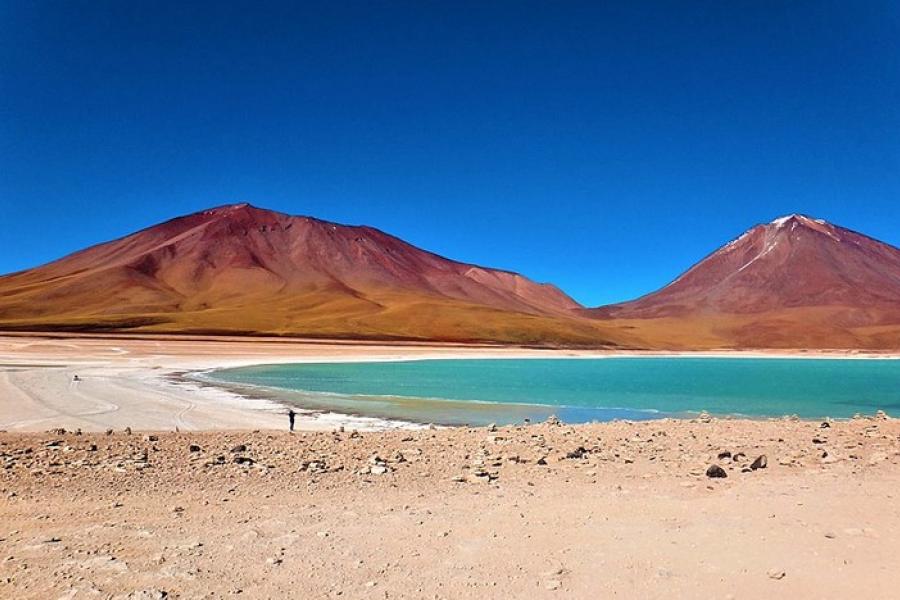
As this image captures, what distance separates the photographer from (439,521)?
6934mm

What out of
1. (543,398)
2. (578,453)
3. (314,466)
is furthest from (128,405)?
(578,453)

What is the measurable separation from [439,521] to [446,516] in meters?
0.21

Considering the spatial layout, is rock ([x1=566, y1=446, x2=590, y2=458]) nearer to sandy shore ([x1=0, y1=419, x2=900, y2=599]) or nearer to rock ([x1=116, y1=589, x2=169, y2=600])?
sandy shore ([x1=0, y1=419, x2=900, y2=599])

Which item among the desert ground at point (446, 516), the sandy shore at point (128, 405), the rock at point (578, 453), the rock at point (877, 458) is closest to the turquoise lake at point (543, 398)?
the sandy shore at point (128, 405)

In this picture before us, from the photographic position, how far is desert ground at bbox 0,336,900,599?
5.27 meters

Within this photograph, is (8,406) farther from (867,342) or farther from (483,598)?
(867,342)

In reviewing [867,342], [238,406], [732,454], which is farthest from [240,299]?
[732,454]

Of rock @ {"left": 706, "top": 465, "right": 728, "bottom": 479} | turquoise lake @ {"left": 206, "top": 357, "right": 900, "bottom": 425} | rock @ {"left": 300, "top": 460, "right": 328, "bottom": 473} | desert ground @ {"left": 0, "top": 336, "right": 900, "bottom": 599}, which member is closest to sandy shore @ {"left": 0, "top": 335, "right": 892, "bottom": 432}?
turquoise lake @ {"left": 206, "top": 357, "right": 900, "bottom": 425}

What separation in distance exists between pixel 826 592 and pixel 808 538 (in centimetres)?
134

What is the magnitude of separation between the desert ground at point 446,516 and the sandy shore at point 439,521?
0.08 ft

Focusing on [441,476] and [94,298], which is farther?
[94,298]

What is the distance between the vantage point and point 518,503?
25.3 ft

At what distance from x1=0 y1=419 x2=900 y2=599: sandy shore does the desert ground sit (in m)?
0.03

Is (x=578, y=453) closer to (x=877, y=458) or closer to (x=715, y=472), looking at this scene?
(x=715, y=472)
